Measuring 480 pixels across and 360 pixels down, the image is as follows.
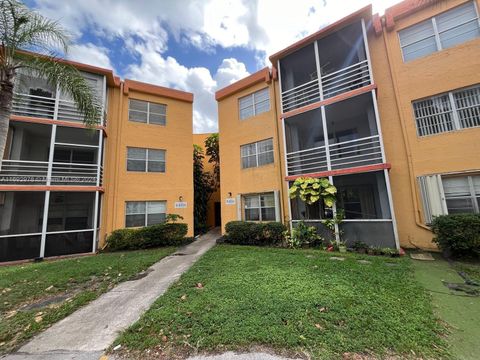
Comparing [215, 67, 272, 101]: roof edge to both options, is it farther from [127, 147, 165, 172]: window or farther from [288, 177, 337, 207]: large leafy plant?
[288, 177, 337, 207]: large leafy plant

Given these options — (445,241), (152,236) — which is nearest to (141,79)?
(152,236)

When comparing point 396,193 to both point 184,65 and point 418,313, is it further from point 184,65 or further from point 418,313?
point 184,65

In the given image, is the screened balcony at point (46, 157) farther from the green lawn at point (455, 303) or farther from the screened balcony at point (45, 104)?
the green lawn at point (455, 303)

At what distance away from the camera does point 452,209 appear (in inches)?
307

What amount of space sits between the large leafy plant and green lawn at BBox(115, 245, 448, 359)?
3.36m

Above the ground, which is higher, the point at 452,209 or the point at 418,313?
the point at 452,209

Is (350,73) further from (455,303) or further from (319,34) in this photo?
(455,303)

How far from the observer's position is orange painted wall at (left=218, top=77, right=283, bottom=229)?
1226cm

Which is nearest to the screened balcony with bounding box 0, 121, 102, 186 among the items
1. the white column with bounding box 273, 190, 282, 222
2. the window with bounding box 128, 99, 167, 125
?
the window with bounding box 128, 99, 167, 125

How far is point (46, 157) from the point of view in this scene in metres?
11.9

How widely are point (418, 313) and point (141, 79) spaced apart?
16.3 meters

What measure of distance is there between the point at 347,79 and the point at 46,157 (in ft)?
54.9

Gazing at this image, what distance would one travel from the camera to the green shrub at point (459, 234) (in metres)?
6.38

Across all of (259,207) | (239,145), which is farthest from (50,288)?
(239,145)
